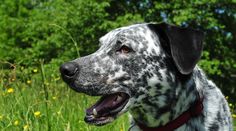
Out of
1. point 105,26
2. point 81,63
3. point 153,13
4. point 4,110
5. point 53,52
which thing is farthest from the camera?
point 53,52

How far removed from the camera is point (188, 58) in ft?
13.7

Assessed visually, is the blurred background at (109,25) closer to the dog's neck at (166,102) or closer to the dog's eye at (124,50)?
the dog's eye at (124,50)

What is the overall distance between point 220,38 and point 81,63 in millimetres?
25080

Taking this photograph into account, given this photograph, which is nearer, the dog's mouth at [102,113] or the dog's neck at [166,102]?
the dog's mouth at [102,113]

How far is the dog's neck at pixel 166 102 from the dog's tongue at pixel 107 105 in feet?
0.47

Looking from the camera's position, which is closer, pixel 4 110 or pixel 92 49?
pixel 4 110

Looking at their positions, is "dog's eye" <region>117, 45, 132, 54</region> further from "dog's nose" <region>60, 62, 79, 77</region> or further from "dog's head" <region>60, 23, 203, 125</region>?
"dog's nose" <region>60, 62, 79, 77</region>

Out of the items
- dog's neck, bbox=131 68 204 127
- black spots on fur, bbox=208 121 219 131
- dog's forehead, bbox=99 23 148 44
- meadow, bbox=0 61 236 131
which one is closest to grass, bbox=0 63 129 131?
meadow, bbox=0 61 236 131

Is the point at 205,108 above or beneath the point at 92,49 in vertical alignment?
above

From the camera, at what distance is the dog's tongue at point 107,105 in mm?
4027

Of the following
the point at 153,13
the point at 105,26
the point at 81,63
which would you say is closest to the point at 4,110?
the point at 81,63

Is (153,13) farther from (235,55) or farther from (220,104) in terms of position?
(220,104)

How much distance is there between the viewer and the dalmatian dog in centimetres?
412

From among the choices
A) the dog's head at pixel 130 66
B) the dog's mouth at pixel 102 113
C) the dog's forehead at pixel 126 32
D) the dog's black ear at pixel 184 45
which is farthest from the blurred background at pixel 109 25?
the dog's mouth at pixel 102 113
